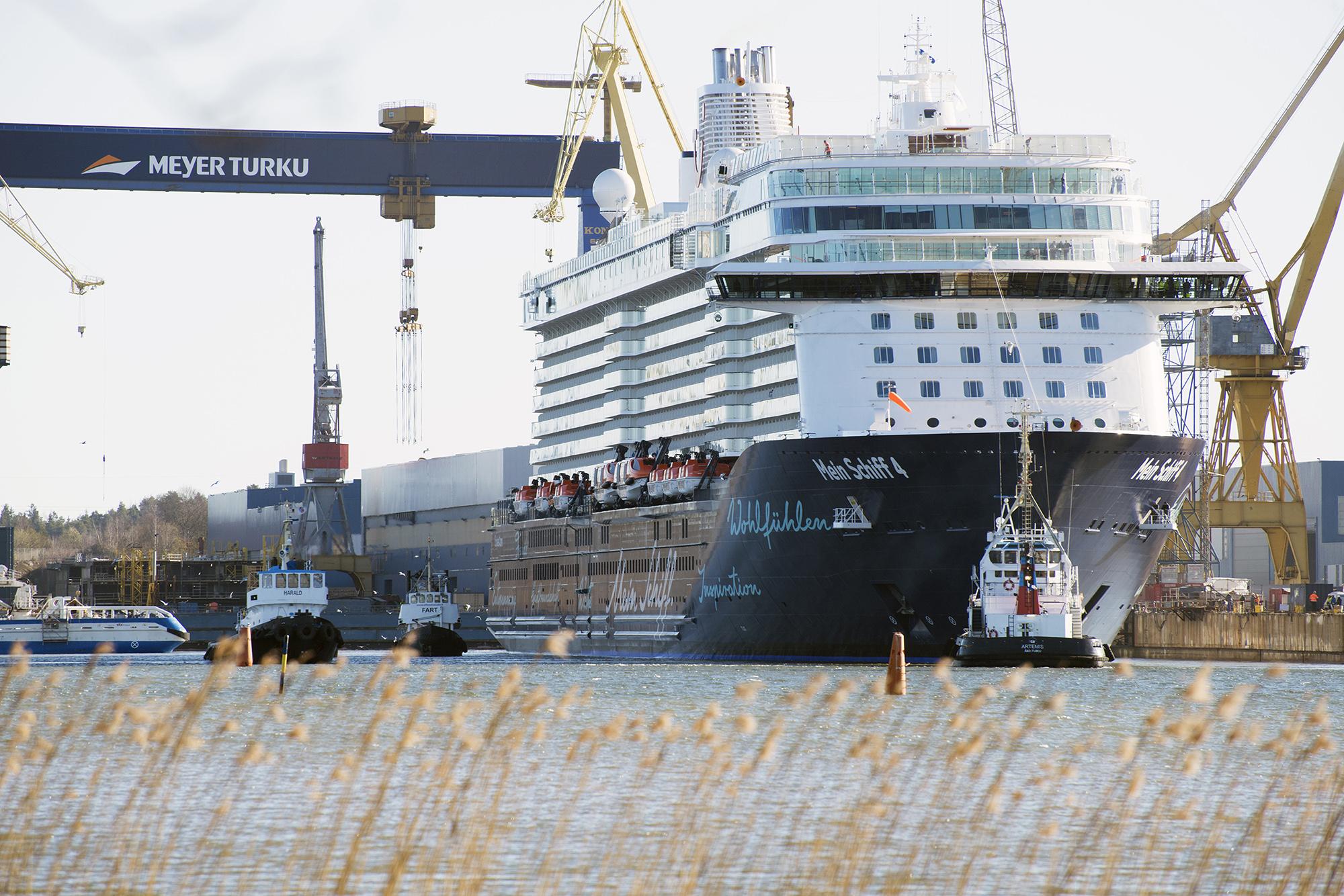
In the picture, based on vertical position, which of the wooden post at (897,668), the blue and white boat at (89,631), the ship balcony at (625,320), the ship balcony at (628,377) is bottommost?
the wooden post at (897,668)

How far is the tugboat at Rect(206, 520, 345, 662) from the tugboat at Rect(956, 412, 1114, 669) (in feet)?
90.3

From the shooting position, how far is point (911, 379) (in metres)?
52.1

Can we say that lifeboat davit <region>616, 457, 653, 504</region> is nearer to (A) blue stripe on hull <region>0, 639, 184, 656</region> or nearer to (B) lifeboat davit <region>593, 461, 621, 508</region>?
(B) lifeboat davit <region>593, 461, 621, 508</region>

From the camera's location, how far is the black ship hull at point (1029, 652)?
49.1 metres

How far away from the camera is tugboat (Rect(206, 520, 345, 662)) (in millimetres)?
71188

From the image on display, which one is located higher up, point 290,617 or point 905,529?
point 905,529

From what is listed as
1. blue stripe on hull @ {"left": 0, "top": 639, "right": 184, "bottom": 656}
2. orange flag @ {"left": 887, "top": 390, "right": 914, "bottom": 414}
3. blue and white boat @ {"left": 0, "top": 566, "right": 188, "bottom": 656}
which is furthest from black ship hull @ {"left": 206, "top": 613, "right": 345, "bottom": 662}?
orange flag @ {"left": 887, "top": 390, "right": 914, "bottom": 414}

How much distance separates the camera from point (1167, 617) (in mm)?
76125

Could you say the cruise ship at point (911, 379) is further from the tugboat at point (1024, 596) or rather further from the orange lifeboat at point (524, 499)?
the orange lifeboat at point (524, 499)

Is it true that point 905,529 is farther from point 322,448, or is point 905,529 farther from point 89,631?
point 322,448

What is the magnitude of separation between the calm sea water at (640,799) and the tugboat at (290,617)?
3257 cm

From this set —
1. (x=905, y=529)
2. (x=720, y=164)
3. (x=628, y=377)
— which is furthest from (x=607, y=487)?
(x=905, y=529)

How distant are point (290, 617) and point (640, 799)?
164 ft

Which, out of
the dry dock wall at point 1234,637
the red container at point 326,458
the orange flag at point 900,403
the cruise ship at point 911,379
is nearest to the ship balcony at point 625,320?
the cruise ship at point 911,379
